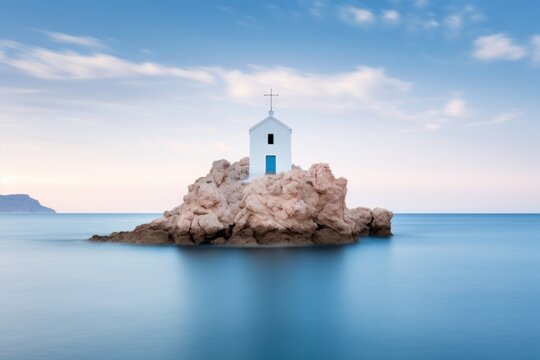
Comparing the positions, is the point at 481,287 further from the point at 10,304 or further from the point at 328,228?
the point at 10,304

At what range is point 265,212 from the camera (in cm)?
3222

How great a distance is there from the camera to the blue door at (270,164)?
124ft

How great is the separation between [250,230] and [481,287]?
48.9ft

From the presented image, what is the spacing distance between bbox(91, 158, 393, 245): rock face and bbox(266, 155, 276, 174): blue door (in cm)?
186

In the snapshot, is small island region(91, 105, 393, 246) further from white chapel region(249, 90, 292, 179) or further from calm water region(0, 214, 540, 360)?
calm water region(0, 214, 540, 360)

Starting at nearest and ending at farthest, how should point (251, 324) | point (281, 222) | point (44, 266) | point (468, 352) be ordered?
1. point (468, 352)
2. point (251, 324)
3. point (44, 266)
4. point (281, 222)

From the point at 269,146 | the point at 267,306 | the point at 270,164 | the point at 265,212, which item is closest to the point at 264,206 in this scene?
the point at 265,212

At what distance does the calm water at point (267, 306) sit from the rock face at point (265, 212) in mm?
2203

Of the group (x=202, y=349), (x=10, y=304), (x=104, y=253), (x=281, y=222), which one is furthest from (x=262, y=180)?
(x=202, y=349)

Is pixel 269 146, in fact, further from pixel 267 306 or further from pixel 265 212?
pixel 267 306

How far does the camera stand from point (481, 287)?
21.8 meters

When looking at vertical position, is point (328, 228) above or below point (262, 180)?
below

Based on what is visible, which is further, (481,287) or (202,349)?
(481,287)

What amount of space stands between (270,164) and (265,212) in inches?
247
